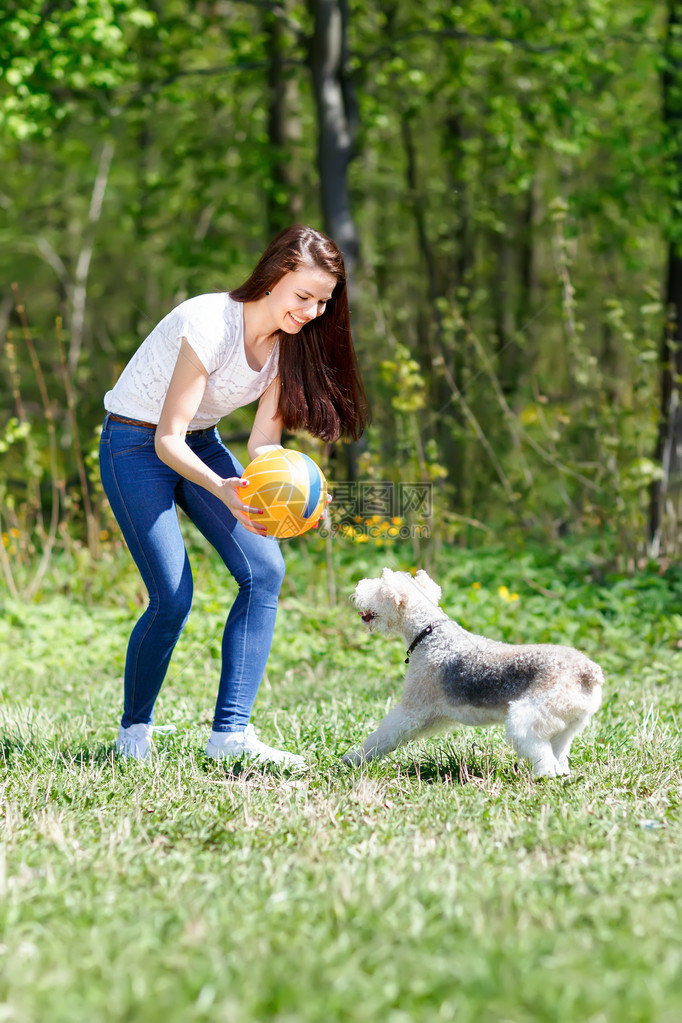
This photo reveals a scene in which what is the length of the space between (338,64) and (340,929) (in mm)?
7746

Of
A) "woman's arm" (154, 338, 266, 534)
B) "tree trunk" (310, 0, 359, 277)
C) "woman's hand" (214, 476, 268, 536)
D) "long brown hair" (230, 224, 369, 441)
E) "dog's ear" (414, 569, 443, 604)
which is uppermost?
"tree trunk" (310, 0, 359, 277)

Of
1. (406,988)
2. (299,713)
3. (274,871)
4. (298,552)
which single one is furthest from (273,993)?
(298,552)

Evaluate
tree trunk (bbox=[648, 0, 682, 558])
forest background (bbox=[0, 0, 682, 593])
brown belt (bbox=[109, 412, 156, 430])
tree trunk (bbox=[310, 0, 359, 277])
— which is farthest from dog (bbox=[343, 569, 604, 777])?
tree trunk (bbox=[310, 0, 359, 277])

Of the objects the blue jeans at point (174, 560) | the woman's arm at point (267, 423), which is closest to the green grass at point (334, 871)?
the blue jeans at point (174, 560)

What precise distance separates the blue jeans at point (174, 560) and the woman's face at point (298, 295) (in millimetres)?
579

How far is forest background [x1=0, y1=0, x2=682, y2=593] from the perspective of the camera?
6914 millimetres

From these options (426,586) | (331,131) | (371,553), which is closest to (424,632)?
(426,586)

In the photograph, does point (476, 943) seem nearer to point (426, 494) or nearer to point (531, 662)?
point (531, 662)

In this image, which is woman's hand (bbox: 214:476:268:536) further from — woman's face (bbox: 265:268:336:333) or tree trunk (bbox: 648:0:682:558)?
tree trunk (bbox: 648:0:682:558)

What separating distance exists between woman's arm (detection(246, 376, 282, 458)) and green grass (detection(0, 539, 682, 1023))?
1188 millimetres

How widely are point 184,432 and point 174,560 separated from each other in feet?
1.71

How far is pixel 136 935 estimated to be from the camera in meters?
2.15

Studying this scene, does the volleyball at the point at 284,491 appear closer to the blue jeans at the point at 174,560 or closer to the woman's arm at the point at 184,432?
the woman's arm at the point at 184,432

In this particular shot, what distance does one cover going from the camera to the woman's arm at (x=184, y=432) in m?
3.21
